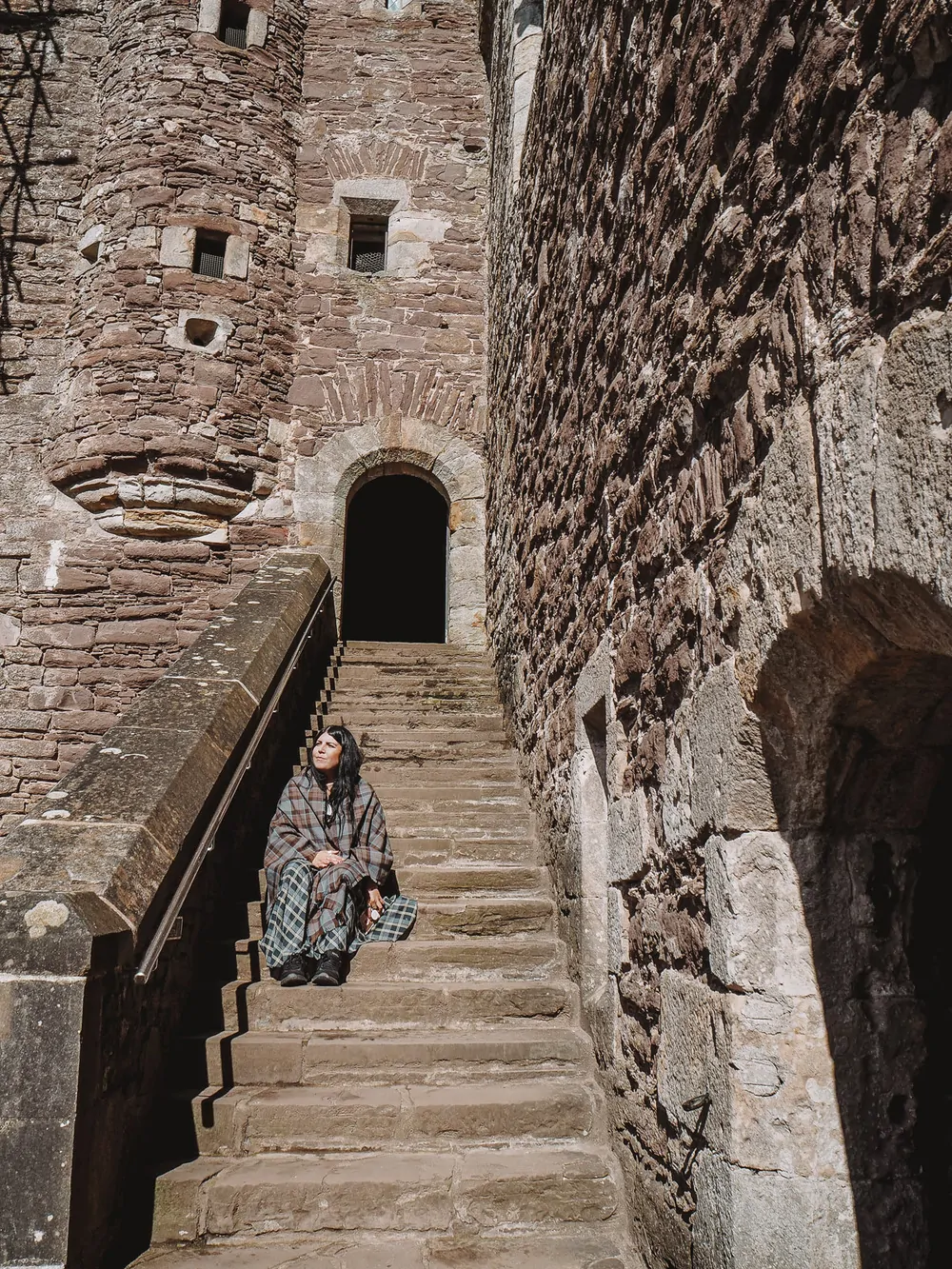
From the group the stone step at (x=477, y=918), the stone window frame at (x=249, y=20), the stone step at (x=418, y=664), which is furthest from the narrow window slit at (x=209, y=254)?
the stone step at (x=477, y=918)

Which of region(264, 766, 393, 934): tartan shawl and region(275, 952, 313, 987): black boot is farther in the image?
region(264, 766, 393, 934): tartan shawl

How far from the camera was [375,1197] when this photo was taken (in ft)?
9.87

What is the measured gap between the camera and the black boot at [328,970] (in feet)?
12.8

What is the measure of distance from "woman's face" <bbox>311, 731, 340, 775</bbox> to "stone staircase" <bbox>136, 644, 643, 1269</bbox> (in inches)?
24.3

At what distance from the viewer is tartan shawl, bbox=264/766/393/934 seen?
4.12 m

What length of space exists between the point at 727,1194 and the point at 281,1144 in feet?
5.88

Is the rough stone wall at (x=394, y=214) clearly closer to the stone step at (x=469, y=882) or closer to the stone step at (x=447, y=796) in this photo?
the stone step at (x=447, y=796)

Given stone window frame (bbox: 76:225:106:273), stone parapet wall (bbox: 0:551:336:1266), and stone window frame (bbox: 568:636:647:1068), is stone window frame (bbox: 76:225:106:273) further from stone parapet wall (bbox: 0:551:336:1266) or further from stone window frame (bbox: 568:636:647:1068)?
stone window frame (bbox: 568:636:647:1068)

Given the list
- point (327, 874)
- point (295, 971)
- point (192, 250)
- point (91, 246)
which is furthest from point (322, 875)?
point (91, 246)

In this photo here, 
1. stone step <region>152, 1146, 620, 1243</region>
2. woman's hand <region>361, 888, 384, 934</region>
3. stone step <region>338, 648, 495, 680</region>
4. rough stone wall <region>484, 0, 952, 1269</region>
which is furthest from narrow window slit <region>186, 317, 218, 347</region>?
stone step <region>152, 1146, 620, 1243</region>

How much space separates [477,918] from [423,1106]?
1117mm

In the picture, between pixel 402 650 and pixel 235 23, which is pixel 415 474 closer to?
pixel 402 650

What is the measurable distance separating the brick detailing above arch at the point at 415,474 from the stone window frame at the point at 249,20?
156 inches

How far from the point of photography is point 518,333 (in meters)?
6.61
